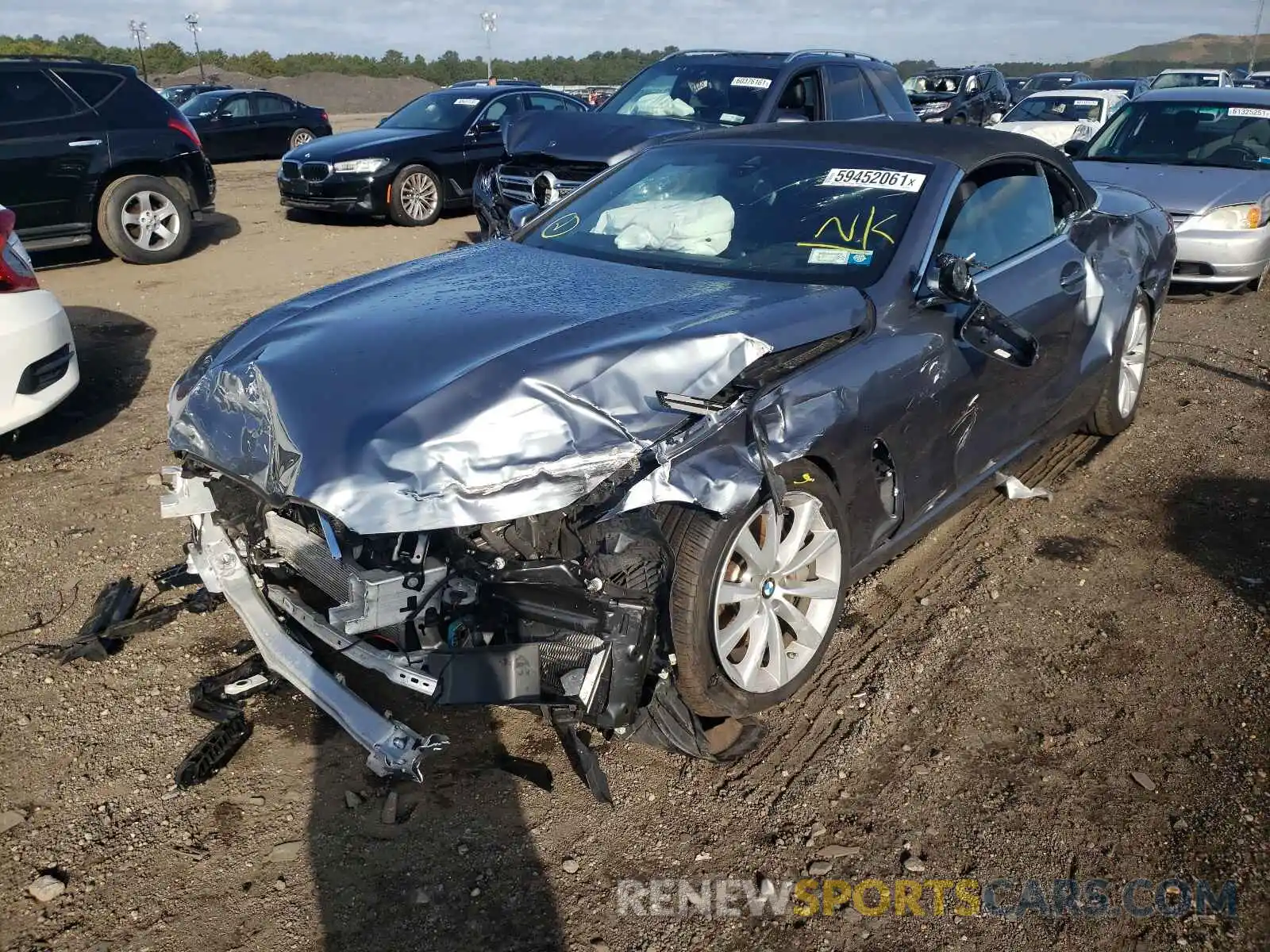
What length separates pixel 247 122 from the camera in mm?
20062

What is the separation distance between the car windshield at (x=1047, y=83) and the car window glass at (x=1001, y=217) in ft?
84.8

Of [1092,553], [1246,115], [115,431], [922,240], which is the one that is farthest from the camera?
[1246,115]

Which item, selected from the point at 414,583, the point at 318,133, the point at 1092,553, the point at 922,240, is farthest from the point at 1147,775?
the point at 318,133

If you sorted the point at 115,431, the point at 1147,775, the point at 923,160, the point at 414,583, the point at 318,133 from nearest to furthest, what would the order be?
the point at 414,583 < the point at 1147,775 < the point at 923,160 < the point at 115,431 < the point at 318,133

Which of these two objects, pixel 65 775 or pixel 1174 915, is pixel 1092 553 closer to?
pixel 1174 915

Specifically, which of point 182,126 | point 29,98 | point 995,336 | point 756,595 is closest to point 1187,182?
point 995,336

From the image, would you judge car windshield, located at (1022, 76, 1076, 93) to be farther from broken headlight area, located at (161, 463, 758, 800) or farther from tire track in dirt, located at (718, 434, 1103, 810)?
broken headlight area, located at (161, 463, 758, 800)

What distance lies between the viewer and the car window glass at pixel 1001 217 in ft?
12.4

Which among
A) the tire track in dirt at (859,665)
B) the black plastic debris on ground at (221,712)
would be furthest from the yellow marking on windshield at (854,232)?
the black plastic debris on ground at (221,712)

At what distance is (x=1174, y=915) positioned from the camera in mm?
2449

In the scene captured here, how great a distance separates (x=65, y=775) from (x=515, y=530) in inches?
61.5

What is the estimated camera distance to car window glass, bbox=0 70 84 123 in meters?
8.82

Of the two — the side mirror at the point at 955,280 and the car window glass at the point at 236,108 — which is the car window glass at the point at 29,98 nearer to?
the side mirror at the point at 955,280

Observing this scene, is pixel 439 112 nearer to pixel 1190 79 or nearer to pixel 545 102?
pixel 545 102
